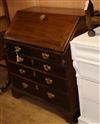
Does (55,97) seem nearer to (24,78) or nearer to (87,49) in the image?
(24,78)

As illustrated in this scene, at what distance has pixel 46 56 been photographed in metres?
2.34

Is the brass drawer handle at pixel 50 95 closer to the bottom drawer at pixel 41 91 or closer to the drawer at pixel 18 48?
the bottom drawer at pixel 41 91

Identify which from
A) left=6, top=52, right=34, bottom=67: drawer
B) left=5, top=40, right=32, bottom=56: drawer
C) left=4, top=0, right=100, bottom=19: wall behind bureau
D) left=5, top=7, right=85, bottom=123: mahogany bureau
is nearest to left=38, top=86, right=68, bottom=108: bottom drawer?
left=5, top=7, right=85, bottom=123: mahogany bureau

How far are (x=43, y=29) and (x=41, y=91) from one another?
0.60 metres

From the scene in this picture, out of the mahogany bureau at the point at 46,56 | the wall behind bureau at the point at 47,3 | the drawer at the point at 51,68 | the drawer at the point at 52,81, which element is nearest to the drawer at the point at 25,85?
the mahogany bureau at the point at 46,56

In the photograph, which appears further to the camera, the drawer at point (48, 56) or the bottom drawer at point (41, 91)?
the bottom drawer at point (41, 91)

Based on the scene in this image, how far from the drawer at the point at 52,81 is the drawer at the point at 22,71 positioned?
8cm

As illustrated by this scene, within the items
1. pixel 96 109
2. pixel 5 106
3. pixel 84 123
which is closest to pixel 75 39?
pixel 96 109

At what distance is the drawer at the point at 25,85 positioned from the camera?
267cm

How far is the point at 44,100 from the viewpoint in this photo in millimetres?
2602

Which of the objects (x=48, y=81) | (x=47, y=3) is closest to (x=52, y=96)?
(x=48, y=81)

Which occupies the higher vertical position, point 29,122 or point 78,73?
point 78,73

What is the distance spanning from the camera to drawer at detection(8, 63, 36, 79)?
2.62 meters

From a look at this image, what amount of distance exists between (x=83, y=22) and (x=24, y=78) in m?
0.89
